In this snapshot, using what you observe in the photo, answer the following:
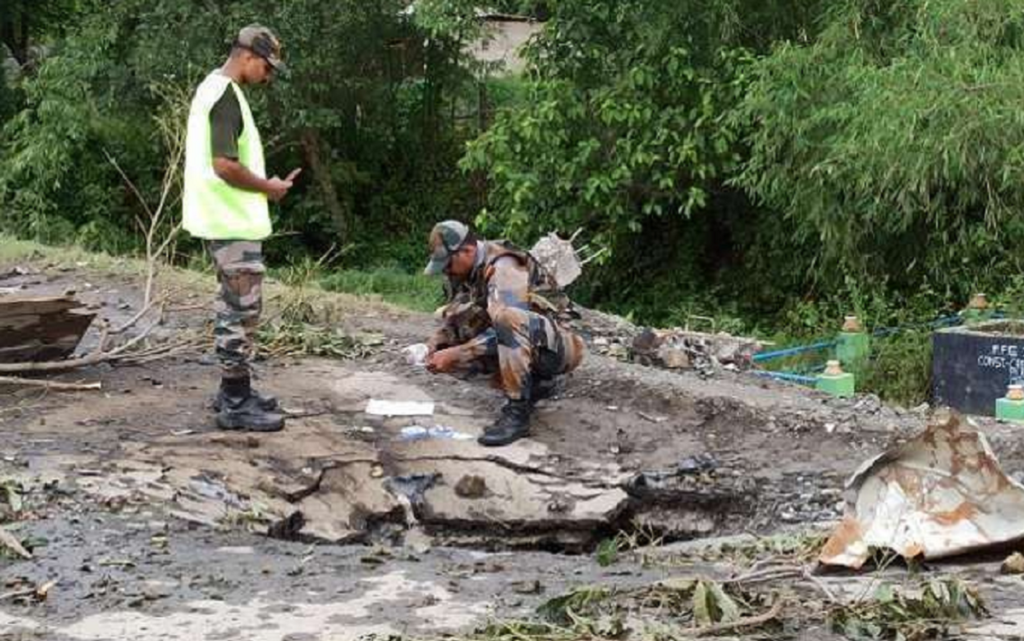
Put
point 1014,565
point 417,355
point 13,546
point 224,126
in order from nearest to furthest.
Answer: point 1014,565 < point 13,546 < point 224,126 < point 417,355

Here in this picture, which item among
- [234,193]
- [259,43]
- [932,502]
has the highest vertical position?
[259,43]

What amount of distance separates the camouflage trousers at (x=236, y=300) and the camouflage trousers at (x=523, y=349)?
1.04 meters

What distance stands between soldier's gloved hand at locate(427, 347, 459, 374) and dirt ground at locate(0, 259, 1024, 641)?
0.25 meters

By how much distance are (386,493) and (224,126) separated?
5.57 feet

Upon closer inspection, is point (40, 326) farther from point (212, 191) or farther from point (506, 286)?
point (506, 286)

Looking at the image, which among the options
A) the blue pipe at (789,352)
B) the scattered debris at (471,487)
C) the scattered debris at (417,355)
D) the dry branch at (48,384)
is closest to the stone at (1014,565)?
the scattered debris at (471,487)

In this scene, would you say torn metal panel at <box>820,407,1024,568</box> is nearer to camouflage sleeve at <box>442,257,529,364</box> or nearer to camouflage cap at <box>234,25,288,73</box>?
camouflage sleeve at <box>442,257,529,364</box>

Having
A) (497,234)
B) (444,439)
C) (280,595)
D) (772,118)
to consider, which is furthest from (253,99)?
(280,595)

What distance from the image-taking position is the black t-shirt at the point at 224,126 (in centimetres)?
605

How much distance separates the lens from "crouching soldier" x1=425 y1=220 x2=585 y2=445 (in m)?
6.41

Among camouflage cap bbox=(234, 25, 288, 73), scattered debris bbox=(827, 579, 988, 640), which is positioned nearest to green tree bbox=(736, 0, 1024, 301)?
camouflage cap bbox=(234, 25, 288, 73)

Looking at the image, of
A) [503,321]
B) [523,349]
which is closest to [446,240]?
[503,321]

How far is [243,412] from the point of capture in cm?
636

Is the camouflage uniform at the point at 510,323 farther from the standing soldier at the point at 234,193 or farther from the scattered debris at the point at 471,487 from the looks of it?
the standing soldier at the point at 234,193
